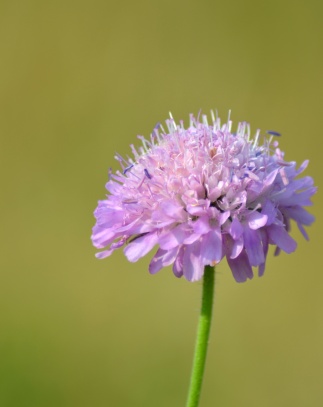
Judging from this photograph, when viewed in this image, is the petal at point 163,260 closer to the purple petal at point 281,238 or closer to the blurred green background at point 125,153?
the purple petal at point 281,238

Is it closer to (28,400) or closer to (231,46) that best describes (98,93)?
(231,46)

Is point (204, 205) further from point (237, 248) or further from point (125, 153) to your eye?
point (125, 153)

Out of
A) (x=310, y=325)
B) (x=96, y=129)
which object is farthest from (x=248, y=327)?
(x=96, y=129)

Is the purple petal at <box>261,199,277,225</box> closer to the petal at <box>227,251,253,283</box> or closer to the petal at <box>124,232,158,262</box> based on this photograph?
the petal at <box>227,251,253,283</box>

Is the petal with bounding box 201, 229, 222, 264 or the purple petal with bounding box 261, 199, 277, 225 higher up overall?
the purple petal with bounding box 261, 199, 277, 225

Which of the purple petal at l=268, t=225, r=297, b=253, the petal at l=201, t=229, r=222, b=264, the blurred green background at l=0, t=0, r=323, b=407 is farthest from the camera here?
the blurred green background at l=0, t=0, r=323, b=407

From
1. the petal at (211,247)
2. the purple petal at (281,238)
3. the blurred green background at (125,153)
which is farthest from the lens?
the blurred green background at (125,153)

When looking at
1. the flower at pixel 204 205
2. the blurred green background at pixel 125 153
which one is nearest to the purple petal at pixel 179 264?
the flower at pixel 204 205

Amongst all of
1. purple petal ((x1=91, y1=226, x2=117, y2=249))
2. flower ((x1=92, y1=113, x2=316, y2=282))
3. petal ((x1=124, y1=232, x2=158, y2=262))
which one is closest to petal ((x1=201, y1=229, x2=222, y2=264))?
flower ((x1=92, y1=113, x2=316, y2=282))
